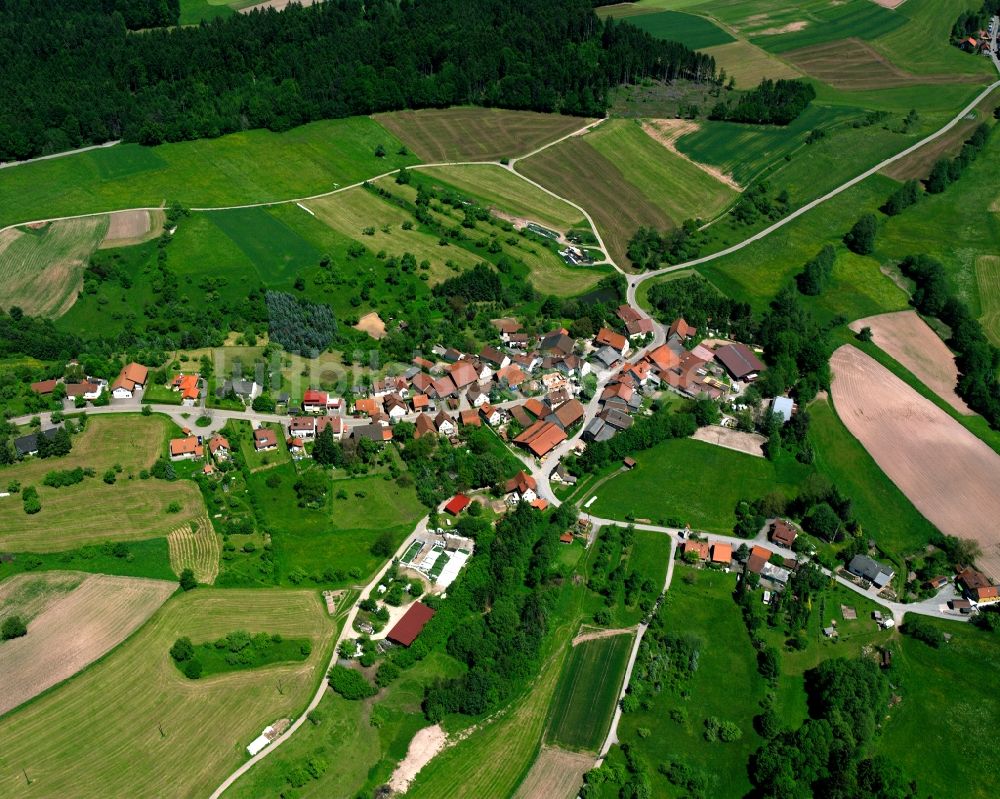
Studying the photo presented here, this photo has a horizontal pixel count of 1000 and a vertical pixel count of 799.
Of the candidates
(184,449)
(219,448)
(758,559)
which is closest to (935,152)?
(758,559)

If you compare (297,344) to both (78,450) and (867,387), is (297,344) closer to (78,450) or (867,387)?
(78,450)

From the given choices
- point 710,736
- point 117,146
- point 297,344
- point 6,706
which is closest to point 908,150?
point 297,344

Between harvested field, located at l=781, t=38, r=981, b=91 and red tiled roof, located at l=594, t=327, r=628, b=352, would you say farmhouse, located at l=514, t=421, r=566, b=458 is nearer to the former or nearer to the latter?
red tiled roof, located at l=594, t=327, r=628, b=352

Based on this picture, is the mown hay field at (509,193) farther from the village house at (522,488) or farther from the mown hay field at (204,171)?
the village house at (522,488)

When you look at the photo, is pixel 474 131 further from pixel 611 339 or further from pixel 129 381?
pixel 129 381

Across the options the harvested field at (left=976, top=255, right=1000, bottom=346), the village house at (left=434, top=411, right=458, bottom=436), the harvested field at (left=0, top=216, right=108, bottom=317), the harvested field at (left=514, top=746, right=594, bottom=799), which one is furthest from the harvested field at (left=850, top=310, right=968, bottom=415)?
the harvested field at (left=0, top=216, right=108, bottom=317)

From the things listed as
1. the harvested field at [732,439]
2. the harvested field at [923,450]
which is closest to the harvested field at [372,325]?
the harvested field at [732,439]
